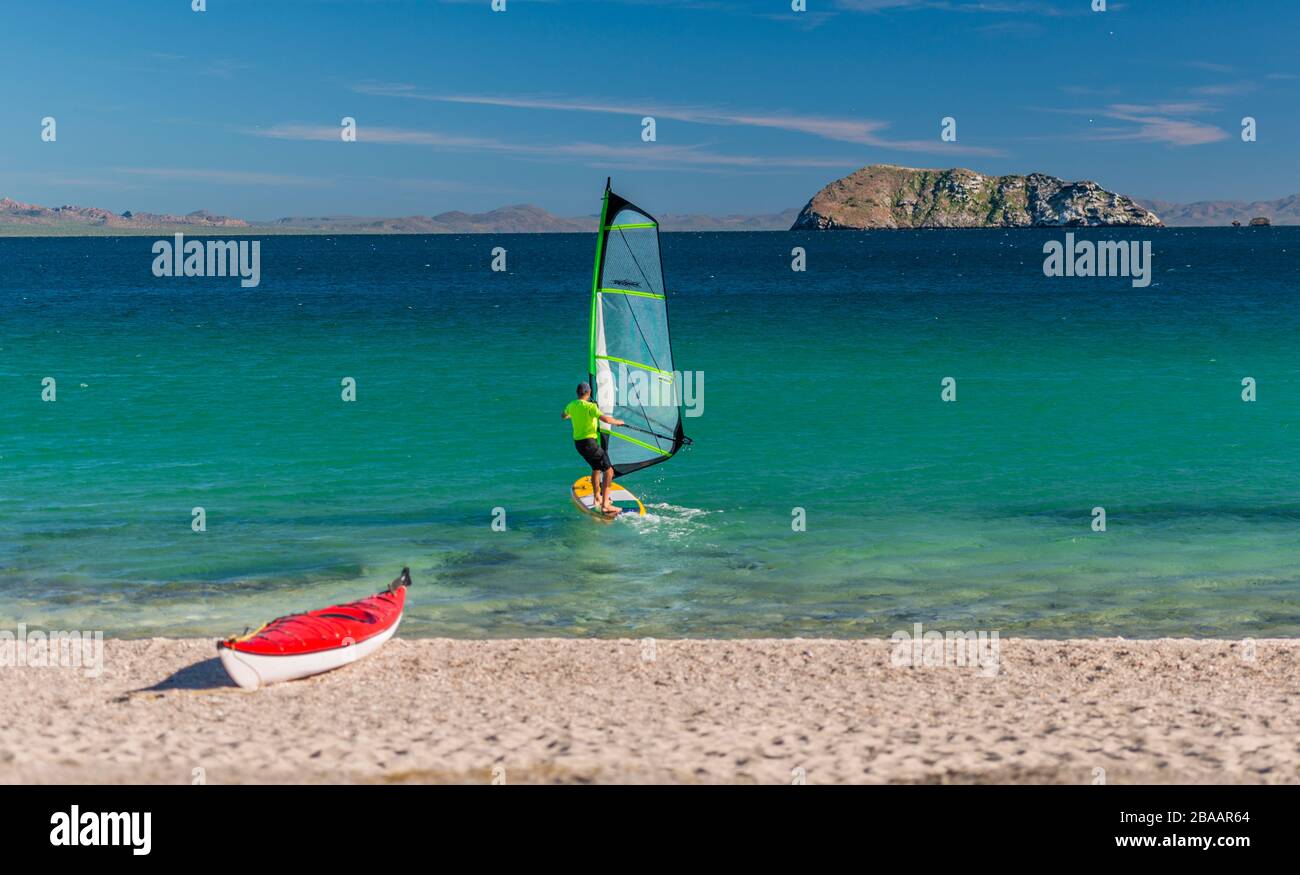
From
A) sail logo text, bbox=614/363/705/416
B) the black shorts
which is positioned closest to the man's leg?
the black shorts

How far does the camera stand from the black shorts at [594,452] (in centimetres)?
2145

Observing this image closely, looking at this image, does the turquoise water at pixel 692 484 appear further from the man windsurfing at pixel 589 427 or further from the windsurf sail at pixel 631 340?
the windsurf sail at pixel 631 340

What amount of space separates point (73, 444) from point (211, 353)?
72.2 ft

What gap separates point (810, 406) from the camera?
36625mm

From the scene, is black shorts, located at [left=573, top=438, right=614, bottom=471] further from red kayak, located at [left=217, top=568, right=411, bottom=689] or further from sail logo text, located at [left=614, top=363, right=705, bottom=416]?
red kayak, located at [left=217, top=568, right=411, bottom=689]

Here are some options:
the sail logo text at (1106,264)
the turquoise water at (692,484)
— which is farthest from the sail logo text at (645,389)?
the sail logo text at (1106,264)

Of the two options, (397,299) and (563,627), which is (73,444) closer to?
(563,627)

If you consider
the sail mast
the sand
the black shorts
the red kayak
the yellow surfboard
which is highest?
the sail mast

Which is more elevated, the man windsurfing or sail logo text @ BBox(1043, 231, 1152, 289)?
sail logo text @ BBox(1043, 231, 1152, 289)

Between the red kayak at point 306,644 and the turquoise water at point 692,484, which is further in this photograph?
the turquoise water at point 692,484

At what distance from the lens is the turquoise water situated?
1700 cm

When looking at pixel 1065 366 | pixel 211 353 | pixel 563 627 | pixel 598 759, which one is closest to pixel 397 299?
pixel 211 353

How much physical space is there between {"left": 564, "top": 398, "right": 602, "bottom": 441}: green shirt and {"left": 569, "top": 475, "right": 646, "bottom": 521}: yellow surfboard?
1.60 meters

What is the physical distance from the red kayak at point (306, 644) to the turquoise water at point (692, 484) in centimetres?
195
